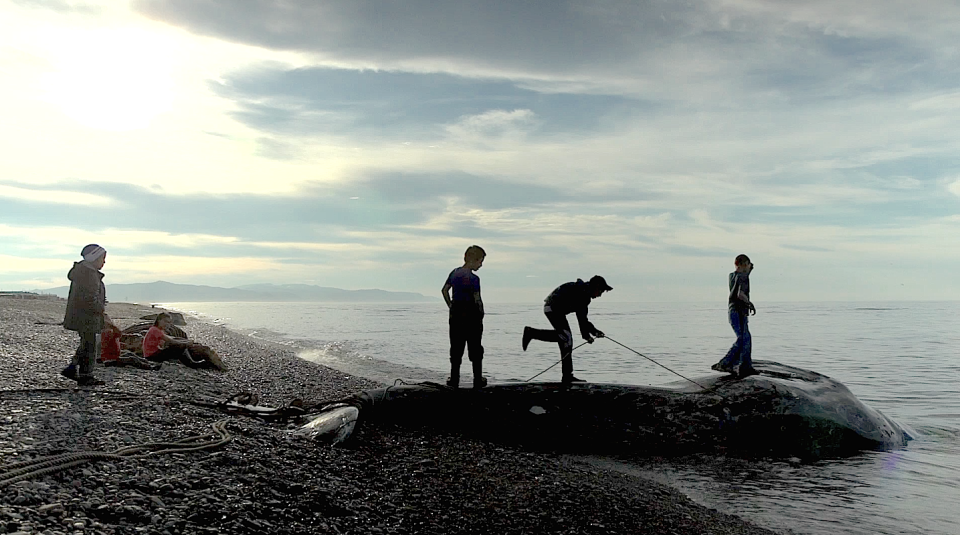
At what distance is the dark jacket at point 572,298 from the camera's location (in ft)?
33.6

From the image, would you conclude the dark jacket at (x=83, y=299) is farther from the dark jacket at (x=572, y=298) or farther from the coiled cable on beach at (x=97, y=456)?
the dark jacket at (x=572, y=298)

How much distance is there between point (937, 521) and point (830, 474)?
1.61 metres

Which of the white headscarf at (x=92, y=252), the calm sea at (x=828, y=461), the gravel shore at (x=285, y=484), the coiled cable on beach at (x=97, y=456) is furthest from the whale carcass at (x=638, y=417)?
the white headscarf at (x=92, y=252)

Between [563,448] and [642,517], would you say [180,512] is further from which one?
[563,448]

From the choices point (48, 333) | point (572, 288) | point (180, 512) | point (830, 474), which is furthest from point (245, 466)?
point (48, 333)

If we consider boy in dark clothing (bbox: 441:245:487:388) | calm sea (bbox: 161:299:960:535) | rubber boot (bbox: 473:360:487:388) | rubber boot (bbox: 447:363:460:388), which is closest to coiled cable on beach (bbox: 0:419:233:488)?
rubber boot (bbox: 447:363:460:388)

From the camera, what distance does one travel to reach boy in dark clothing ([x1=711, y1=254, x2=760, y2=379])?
10914 mm

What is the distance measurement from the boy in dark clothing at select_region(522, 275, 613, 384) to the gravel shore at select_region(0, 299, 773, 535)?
183 centimetres

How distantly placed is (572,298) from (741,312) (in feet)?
10.5

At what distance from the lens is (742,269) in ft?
36.2

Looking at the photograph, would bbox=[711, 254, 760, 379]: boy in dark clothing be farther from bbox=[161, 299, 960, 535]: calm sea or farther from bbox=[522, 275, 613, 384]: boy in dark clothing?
bbox=[522, 275, 613, 384]: boy in dark clothing

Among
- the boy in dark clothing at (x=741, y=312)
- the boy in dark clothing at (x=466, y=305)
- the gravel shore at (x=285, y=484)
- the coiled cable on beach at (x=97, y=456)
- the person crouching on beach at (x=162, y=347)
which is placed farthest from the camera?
the person crouching on beach at (x=162, y=347)

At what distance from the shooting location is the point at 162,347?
1479 cm

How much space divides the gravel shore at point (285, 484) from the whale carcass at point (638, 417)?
1.98 ft
